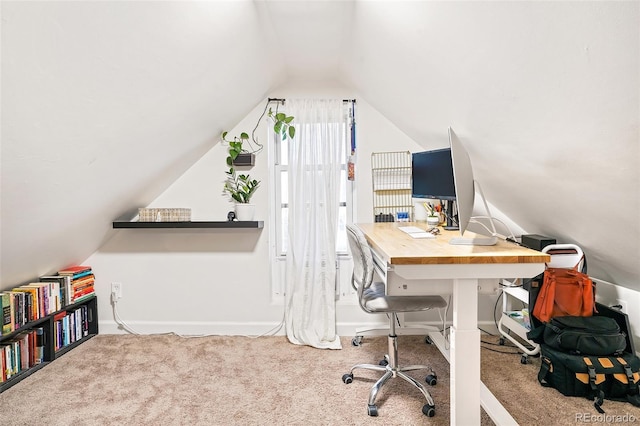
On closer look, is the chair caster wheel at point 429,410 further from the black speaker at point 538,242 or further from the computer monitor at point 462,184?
the black speaker at point 538,242

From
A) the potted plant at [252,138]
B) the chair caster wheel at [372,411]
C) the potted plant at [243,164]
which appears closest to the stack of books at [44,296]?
the potted plant at [243,164]

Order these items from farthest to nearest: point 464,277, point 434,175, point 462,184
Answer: point 434,175
point 462,184
point 464,277

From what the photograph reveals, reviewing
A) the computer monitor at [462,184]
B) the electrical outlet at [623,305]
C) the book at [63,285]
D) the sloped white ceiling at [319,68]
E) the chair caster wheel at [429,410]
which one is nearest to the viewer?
the sloped white ceiling at [319,68]

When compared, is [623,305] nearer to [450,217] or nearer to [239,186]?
[450,217]

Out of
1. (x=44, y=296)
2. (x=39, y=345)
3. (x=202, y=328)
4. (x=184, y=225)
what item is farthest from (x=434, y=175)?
(x=39, y=345)

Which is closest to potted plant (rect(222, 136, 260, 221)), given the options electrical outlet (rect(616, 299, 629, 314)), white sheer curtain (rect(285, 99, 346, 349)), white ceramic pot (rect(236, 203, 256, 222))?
white ceramic pot (rect(236, 203, 256, 222))

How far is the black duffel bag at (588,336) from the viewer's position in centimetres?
210

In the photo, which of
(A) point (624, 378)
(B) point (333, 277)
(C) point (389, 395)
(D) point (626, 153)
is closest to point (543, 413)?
(A) point (624, 378)

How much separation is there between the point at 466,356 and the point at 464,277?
35cm

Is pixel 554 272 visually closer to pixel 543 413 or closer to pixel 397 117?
pixel 543 413

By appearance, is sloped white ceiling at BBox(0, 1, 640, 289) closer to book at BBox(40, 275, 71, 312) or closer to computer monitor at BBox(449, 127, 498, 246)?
book at BBox(40, 275, 71, 312)

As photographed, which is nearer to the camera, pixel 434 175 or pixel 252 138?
pixel 434 175

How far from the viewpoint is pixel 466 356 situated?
5.57ft

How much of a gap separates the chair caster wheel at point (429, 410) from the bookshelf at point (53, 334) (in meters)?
2.45
